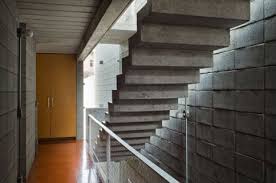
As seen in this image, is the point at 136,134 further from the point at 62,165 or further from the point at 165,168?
the point at 62,165

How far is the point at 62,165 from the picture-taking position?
192 inches

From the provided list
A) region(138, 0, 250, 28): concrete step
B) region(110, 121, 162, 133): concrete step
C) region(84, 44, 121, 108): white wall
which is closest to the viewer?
region(138, 0, 250, 28): concrete step

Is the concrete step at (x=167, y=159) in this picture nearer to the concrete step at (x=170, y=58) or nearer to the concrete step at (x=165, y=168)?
the concrete step at (x=165, y=168)

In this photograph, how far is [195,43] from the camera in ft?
8.45

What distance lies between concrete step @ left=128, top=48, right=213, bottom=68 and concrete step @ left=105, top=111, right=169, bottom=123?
1423 millimetres

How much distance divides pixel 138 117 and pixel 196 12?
91.2 inches

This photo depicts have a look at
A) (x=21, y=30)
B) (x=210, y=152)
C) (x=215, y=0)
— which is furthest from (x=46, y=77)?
(x=215, y=0)

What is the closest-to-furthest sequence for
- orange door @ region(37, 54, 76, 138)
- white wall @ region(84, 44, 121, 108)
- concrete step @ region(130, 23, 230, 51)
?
concrete step @ region(130, 23, 230, 51)
white wall @ region(84, 44, 121, 108)
orange door @ region(37, 54, 76, 138)

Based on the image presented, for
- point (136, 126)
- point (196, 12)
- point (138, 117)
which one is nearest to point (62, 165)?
point (136, 126)

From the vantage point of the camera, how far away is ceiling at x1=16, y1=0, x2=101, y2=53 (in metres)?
3.20

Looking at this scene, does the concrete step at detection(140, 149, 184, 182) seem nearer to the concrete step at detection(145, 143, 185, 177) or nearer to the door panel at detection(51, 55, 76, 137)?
the concrete step at detection(145, 143, 185, 177)

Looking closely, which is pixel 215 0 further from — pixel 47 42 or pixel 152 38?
pixel 47 42

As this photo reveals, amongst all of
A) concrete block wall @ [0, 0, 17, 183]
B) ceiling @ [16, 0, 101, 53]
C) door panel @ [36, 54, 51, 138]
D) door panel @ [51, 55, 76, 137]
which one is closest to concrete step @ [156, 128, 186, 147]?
ceiling @ [16, 0, 101, 53]

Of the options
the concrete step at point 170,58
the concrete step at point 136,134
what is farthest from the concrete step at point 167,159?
the concrete step at point 170,58
